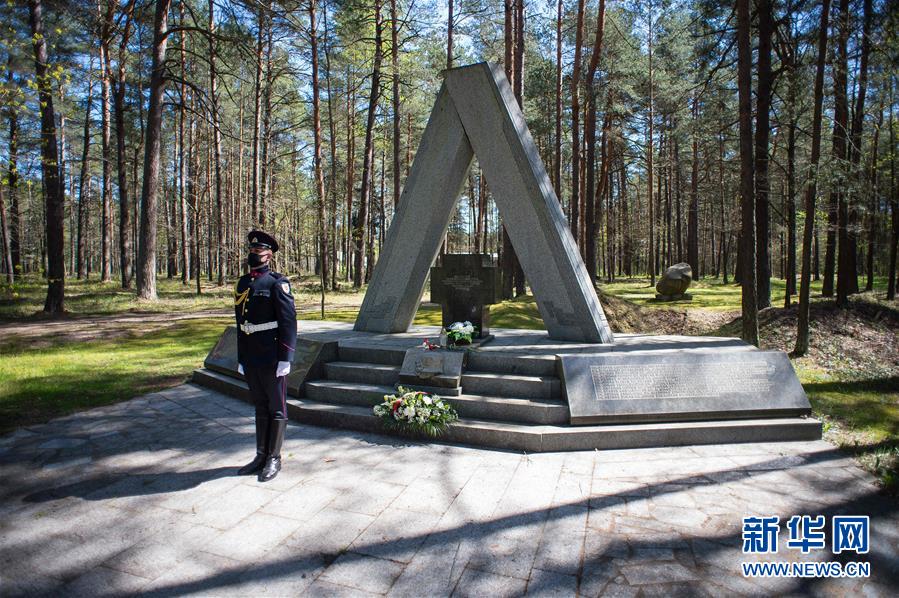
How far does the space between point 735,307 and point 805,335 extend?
22.2 ft

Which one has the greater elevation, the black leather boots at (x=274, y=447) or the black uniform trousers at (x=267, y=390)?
the black uniform trousers at (x=267, y=390)

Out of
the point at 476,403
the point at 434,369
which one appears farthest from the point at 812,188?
the point at 434,369

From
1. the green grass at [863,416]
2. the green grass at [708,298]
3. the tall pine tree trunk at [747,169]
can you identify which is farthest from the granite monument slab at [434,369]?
the green grass at [708,298]

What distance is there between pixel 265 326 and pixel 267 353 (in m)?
0.25

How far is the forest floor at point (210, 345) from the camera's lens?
6250 millimetres

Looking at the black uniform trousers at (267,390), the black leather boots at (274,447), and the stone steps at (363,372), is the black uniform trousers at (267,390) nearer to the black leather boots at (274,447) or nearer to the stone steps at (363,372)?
the black leather boots at (274,447)

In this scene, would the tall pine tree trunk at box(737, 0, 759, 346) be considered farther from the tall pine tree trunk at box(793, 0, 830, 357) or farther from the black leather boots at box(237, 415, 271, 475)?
the black leather boots at box(237, 415, 271, 475)

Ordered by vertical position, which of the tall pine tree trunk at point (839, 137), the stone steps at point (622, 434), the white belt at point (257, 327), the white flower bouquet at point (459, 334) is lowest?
the stone steps at point (622, 434)

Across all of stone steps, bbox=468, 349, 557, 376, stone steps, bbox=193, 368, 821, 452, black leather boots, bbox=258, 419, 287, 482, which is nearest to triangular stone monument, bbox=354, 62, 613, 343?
stone steps, bbox=468, 349, 557, 376

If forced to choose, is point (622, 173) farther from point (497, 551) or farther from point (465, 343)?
point (497, 551)

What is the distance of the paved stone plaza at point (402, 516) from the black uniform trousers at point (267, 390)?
0.58 m

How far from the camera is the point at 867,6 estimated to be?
1168 cm

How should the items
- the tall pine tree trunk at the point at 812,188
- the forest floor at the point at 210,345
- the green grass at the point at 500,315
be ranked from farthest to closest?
the green grass at the point at 500,315 → the tall pine tree trunk at the point at 812,188 → the forest floor at the point at 210,345

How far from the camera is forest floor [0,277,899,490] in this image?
6250 millimetres
